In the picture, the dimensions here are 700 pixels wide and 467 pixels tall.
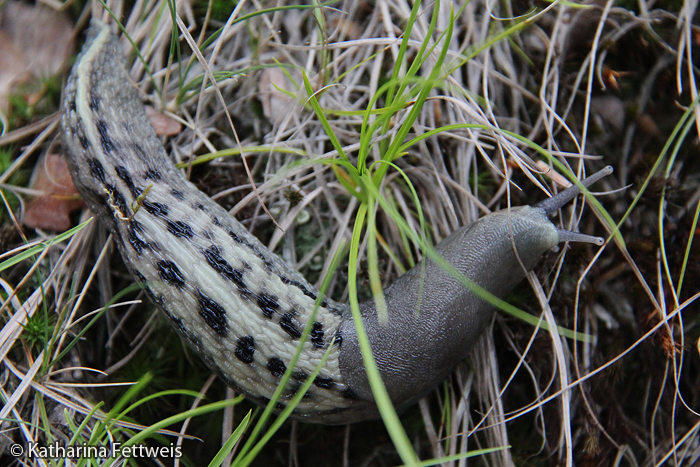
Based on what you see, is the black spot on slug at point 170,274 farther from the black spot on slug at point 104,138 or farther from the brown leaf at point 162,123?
the brown leaf at point 162,123

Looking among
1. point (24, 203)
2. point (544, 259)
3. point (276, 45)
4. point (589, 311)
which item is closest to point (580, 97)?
point (544, 259)

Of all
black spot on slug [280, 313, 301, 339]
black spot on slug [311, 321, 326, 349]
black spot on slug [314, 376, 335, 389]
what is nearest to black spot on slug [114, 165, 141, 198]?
black spot on slug [280, 313, 301, 339]

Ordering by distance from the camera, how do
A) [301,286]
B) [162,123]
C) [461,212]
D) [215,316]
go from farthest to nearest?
[162,123]
[461,212]
[301,286]
[215,316]

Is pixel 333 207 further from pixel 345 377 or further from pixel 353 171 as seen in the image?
pixel 345 377

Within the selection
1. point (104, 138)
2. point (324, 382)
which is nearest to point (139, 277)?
point (104, 138)

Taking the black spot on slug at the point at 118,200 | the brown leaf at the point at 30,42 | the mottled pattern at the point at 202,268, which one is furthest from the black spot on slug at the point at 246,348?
the brown leaf at the point at 30,42

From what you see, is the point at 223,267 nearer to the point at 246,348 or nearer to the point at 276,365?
the point at 246,348

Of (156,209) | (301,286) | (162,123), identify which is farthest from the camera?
(162,123)

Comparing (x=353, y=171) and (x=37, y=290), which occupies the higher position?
(x=353, y=171)
